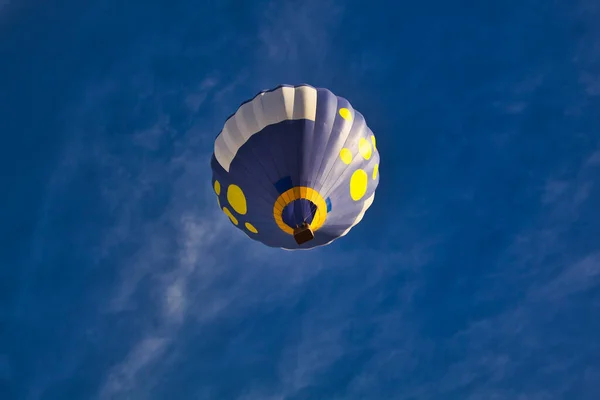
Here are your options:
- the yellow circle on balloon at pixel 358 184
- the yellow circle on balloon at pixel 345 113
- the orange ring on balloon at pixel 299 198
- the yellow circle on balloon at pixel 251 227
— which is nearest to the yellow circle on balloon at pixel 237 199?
the yellow circle on balloon at pixel 251 227

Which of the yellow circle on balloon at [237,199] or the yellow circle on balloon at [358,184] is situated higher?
the yellow circle on balloon at [237,199]

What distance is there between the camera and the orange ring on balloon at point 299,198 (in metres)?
17.2

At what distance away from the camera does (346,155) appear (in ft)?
58.7

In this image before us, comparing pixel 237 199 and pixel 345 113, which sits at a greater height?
pixel 345 113

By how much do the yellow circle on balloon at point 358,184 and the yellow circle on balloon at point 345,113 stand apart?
1.79 m

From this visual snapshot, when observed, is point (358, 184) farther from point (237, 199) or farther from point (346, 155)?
point (237, 199)

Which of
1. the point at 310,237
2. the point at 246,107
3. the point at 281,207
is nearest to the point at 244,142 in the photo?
the point at 246,107

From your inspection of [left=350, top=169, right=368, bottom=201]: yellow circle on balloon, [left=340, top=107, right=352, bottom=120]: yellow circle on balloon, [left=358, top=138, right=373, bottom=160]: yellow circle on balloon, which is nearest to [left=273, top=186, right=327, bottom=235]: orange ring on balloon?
[left=350, top=169, right=368, bottom=201]: yellow circle on balloon

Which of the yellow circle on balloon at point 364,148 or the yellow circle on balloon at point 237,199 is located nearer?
the yellow circle on balloon at point 237,199

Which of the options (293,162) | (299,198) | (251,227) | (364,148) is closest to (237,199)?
(251,227)

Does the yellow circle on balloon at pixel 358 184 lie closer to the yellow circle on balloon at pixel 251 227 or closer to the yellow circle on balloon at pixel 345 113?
the yellow circle on balloon at pixel 345 113

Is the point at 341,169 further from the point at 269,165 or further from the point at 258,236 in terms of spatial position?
the point at 258,236

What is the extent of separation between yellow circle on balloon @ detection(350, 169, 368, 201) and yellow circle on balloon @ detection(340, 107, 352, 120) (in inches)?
70.4

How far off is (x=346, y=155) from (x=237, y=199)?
12.7ft
